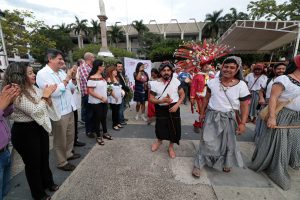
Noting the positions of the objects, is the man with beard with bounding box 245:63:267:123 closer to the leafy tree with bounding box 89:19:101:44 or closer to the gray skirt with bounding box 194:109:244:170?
the gray skirt with bounding box 194:109:244:170

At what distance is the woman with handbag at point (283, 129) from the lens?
2.26 meters

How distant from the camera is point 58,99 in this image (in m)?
2.51

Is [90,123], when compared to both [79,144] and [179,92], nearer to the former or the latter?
[79,144]

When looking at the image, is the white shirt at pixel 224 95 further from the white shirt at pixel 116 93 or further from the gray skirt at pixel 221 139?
the white shirt at pixel 116 93

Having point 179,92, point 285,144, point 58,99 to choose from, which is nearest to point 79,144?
point 58,99

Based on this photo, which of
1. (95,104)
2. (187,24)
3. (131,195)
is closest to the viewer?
(131,195)

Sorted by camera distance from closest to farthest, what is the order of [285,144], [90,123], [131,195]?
[131,195] < [285,144] < [90,123]

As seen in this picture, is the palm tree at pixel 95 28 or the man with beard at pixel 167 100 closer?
the man with beard at pixel 167 100

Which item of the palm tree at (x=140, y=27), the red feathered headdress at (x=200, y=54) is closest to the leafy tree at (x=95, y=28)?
the palm tree at (x=140, y=27)

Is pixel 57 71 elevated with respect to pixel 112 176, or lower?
elevated

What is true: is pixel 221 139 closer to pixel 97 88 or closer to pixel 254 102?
pixel 97 88

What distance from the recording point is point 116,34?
44.4m

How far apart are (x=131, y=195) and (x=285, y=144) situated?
221 cm

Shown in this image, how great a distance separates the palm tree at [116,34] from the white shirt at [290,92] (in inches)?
1809
